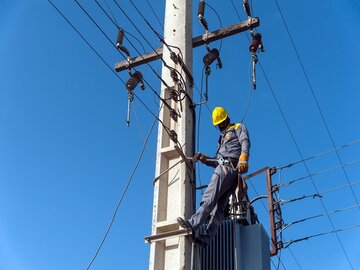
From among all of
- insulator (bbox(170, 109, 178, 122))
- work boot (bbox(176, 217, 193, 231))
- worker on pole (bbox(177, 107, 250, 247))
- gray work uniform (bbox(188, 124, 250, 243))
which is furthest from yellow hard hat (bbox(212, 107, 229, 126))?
work boot (bbox(176, 217, 193, 231))

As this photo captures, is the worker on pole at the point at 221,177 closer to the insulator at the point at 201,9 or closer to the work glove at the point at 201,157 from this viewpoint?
the work glove at the point at 201,157

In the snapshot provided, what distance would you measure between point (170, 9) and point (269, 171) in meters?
7.74

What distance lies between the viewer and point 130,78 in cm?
692

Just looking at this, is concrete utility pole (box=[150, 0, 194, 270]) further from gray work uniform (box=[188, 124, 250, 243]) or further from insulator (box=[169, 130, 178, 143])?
gray work uniform (box=[188, 124, 250, 243])

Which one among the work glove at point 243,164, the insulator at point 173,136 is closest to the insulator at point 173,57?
the insulator at point 173,136

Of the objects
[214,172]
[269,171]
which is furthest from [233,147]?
[269,171]

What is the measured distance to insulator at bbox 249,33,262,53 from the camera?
7.24m

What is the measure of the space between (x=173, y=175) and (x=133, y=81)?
143 centimetres

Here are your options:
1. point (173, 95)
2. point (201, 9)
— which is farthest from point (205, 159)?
point (201, 9)

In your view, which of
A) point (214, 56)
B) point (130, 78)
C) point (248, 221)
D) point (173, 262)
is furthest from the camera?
point (214, 56)

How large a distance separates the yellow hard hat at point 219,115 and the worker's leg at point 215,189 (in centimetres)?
89

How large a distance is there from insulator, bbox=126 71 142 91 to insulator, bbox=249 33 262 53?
1.50 meters

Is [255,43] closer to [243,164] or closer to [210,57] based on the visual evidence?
[210,57]

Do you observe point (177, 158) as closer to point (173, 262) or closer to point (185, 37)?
point (173, 262)
